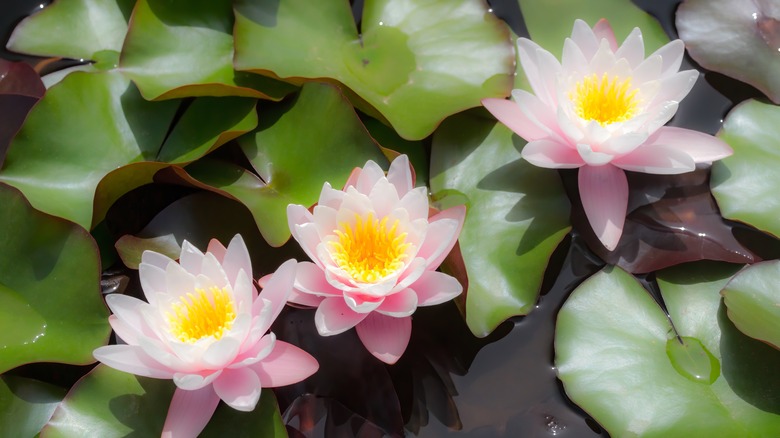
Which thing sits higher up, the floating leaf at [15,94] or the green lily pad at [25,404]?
the floating leaf at [15,94]

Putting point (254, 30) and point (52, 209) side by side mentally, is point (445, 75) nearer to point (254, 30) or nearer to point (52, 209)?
point (254, 30)

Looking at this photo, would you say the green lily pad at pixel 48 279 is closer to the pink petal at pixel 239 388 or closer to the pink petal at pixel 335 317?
the pink petal at pixel 239 388

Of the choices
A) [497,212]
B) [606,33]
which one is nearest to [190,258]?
[497,212]

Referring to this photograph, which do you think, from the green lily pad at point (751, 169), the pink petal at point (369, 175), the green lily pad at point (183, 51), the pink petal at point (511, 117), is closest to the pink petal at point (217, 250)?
the pink petal at point (369, 175)

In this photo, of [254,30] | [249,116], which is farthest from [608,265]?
[254,30]

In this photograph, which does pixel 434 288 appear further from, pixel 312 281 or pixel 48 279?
pixel 48 279

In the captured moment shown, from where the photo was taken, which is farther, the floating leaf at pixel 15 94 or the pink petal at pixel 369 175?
the floating leaf at pixel 15 94
